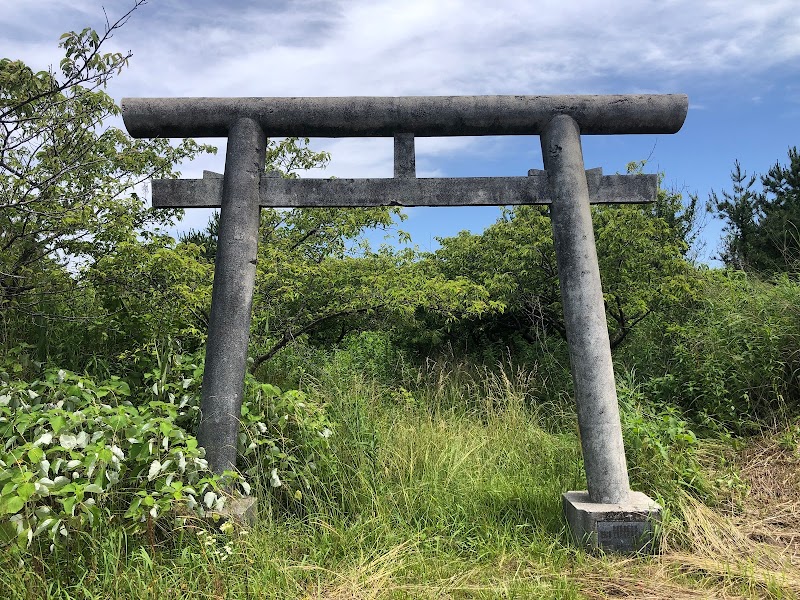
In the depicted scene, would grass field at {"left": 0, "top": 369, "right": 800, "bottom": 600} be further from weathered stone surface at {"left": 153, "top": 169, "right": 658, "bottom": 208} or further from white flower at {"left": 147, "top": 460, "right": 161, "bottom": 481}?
weathered stone surface at {"left": 153, "top": 169, "right": 658, "bottom": 208}

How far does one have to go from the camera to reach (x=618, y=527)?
320 cm

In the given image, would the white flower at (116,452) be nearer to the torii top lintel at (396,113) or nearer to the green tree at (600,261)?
the torii top lintel at (396,113)

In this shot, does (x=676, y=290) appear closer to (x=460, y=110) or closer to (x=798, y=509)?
(x=798, y=509)

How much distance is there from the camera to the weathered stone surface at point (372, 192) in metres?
3.63

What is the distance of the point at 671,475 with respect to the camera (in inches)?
149

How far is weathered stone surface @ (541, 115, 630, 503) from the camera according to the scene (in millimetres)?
3377

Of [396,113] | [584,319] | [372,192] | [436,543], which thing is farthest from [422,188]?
[436,543]

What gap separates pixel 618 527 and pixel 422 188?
2312 millimetres

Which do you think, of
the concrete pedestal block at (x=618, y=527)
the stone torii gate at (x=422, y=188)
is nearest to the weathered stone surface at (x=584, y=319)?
the stone torii gate at (x=422, y=188)

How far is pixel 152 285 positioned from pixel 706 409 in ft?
16.8

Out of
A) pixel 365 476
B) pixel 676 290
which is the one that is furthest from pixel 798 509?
pixel 676 290

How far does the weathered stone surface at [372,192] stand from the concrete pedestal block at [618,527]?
1.90 meters

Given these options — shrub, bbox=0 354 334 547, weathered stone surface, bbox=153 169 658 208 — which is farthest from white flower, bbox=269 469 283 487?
weathered stone surface, bbox=153 169 658 208

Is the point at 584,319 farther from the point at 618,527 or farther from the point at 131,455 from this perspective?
the point at 131,455
